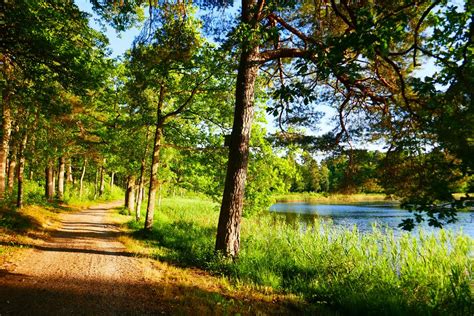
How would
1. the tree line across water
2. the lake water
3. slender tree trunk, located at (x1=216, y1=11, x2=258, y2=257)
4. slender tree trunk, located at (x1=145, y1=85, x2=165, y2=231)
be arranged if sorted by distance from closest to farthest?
the tree line across water → slender tree trunk, located at (x1=216, y1=11, x2=258, y2=257) → slender tree trunk, located at (x1=145, y1=85, x2=165, y2=231) → the lake water

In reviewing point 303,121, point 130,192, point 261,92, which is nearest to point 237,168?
point 303,121

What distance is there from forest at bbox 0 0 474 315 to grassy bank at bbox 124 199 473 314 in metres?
0.04

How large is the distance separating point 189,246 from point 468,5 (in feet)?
31.4

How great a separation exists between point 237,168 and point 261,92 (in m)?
5.35

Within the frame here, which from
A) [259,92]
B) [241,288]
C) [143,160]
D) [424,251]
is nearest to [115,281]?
[241,288]

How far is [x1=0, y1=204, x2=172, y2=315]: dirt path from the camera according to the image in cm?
530

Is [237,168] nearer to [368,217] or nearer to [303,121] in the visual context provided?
[303,121]

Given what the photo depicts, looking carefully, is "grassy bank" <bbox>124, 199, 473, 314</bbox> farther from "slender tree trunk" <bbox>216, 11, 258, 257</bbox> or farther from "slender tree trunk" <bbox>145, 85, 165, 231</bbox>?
"slender tree trunk" <bbox>145, 85, 165, 231</bbox>

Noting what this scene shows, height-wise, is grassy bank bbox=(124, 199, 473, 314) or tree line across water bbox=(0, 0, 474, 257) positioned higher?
tree line across water bbox=(0, 0, 474, 257)

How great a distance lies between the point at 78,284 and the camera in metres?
6.51

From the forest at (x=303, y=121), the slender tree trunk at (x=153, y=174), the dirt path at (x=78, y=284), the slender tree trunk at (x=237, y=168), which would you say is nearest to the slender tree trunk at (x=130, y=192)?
the forest at (x=303, y=121)

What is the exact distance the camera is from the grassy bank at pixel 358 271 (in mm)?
5574

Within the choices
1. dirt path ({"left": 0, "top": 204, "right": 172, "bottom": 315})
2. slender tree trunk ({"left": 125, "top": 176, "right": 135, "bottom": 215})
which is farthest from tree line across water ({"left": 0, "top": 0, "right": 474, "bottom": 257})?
slender tree trunk ({"left": 125, "top": 176, "right": 135, "bottom": 215})

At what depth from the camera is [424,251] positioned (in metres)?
8.02
